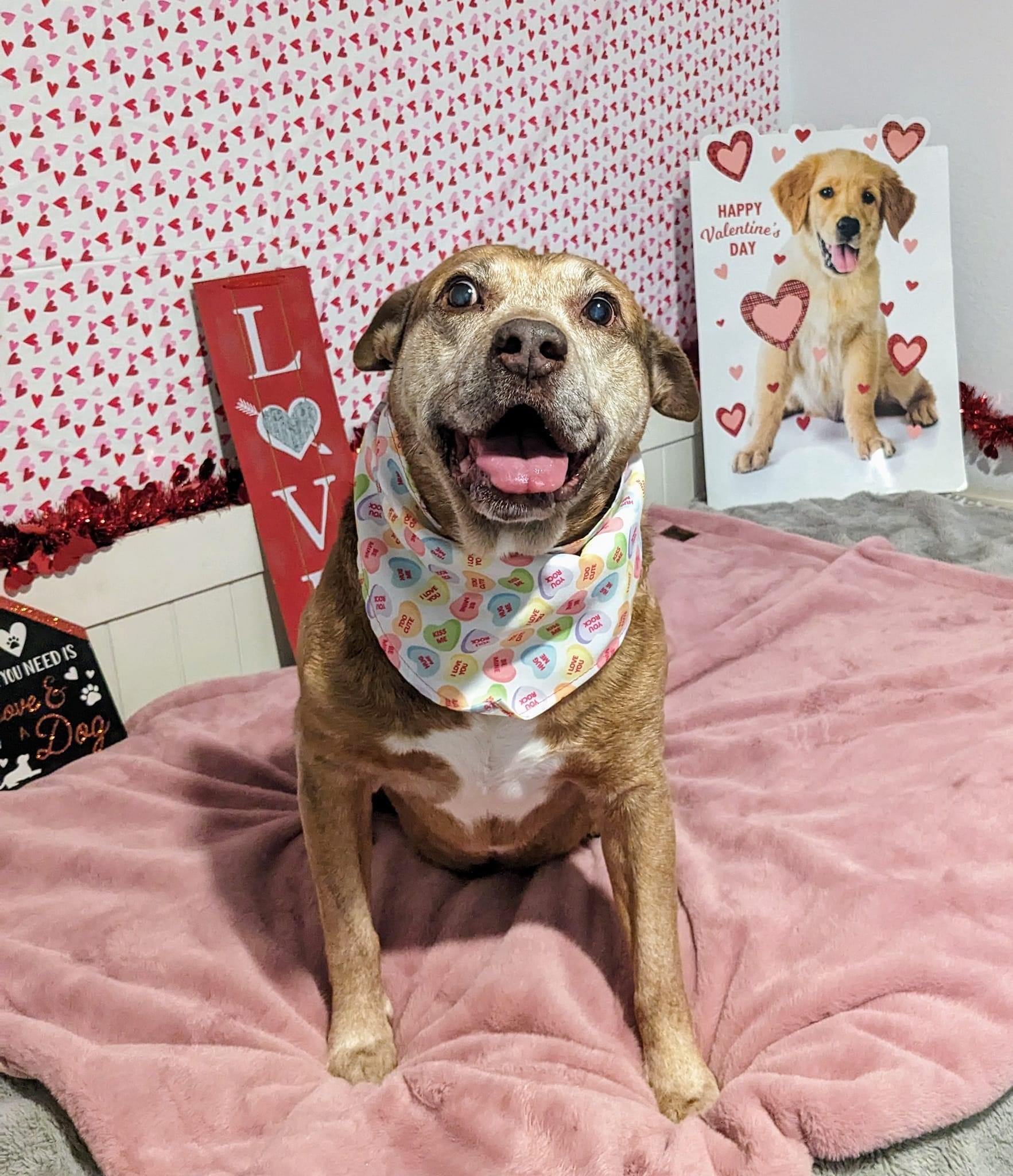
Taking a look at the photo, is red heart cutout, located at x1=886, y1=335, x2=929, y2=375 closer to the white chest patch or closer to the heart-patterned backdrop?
the heart-patterned backdrop

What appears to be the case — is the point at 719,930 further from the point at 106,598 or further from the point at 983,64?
the point at 983,64

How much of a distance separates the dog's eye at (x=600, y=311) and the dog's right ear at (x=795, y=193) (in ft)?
6.32

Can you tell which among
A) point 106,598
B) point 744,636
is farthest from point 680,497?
point 106,598

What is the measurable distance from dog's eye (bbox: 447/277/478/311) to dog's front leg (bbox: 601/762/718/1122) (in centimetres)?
65

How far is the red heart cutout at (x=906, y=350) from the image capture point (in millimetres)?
3168

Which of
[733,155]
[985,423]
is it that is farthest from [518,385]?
[985,423]

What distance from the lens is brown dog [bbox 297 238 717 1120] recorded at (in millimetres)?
1329

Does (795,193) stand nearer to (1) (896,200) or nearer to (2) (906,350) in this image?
(1) (896,200)

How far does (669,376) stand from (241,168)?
4.04 ft

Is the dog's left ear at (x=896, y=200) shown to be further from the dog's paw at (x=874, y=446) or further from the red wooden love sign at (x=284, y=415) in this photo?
the red wooden love sign at (x=284, y=415)

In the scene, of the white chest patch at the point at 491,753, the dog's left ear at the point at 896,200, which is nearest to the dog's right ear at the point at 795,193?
the dog's left ear at the point at 896,200

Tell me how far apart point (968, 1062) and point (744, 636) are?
4.21ft

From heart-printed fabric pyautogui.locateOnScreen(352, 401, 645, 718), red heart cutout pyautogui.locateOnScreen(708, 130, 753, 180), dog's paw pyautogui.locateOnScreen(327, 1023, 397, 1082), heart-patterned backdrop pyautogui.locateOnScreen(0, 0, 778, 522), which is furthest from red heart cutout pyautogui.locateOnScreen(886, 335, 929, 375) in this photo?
dog's paw pyautogui.locateOnScreen(327, 1023, 397, 1082)

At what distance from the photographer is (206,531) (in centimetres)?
237
